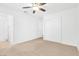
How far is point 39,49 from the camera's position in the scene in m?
2.04

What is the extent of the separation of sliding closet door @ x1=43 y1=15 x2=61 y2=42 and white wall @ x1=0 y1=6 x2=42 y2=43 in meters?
0.15

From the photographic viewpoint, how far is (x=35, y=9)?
1.96 meters

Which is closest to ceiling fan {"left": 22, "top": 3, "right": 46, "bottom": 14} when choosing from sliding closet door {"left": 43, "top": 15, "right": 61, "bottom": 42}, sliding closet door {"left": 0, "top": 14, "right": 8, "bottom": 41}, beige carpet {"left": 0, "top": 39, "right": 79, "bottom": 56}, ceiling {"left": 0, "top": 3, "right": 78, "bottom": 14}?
ceiling {"left": 0, "top": 3, "right": 78, "bottom": 14}

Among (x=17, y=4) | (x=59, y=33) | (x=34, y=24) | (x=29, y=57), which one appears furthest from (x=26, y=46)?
(x=17, y=4)

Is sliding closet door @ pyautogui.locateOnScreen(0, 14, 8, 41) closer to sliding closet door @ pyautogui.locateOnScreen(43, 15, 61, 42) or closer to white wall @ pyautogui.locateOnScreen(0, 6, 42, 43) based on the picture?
white wall @ pyautogui.locateOnScreen(0, 6, 42, 43)

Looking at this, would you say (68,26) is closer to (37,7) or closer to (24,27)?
(37,7)

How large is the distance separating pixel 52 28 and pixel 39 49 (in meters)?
0.49

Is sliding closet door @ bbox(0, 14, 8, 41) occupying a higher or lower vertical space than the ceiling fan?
lower

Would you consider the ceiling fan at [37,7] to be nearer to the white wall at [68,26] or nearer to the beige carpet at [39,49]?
the white wall at [68,26]

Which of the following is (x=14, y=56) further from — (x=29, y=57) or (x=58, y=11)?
(x=58, y=11)

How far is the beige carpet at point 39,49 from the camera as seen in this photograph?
1981mm

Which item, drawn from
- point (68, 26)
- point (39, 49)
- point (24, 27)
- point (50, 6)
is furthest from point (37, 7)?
point (39, 49)

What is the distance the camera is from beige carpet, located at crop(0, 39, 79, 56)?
1.98 m

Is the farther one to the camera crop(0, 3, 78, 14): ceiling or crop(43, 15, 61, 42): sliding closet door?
crop(43, 15, 61, 42): sliding closet door
